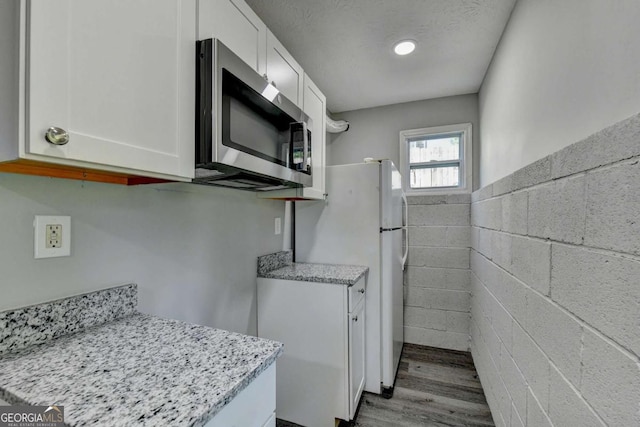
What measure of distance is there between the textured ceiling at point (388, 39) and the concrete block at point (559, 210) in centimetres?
128

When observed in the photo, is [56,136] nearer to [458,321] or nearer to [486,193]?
[486,193]

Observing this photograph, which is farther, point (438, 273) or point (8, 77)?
point (438, 273)

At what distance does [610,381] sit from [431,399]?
1.59 metres

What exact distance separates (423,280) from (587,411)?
2.14 m

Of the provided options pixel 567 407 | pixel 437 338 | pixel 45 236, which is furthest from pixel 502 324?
pixel 45 236

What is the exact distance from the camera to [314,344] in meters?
1.71

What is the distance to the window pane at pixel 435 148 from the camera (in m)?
3.03

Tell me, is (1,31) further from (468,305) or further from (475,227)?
(468,305)

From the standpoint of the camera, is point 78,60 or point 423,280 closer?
point 78,60

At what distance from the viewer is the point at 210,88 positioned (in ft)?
3.14

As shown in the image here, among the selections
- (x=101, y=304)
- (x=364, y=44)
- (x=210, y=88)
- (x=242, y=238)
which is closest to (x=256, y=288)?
(x=242, y=238)

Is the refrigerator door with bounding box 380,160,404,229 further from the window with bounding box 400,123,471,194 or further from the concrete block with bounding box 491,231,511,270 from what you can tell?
the window with bounding box 400,123,471,194

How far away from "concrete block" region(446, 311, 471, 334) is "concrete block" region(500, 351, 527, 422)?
3.94 feet

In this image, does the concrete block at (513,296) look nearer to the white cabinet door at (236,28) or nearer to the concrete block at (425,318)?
the concrete block at (425,318)
